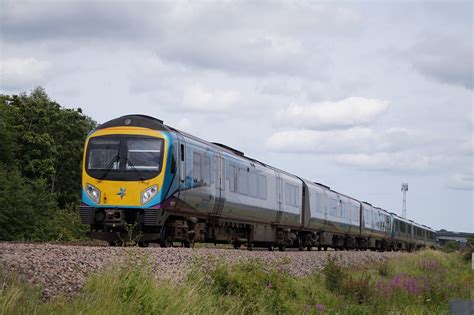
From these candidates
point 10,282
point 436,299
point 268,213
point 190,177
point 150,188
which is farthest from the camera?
point 268,213

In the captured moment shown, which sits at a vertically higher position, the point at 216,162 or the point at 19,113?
the point at 19,113

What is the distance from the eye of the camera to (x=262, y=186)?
2719 cm

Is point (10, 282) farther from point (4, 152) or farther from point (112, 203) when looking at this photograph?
point (4, 152)

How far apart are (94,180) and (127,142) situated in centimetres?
115

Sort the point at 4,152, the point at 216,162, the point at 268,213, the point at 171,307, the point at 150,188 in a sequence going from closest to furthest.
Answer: the point at 171,307 < the point at 150,188 < the point at 216,162 < the point at 268,213 < the point at 4,152

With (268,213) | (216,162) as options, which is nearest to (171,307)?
(216,162)

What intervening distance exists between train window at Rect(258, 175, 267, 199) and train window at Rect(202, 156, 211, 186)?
557 centimetres

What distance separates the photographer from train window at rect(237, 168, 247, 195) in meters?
24.4

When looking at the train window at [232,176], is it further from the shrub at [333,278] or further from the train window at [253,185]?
the shrub at [333,278]

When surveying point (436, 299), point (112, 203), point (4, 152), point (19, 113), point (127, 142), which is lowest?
point (436, 299)

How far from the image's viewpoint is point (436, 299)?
16.7 m

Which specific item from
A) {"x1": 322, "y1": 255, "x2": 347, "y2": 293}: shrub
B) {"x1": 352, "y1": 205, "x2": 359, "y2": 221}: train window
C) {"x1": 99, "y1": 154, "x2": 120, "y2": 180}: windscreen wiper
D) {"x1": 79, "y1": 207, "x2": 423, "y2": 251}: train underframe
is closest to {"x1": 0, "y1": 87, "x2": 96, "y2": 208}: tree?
{"x1": 352, "y1": 205, "x2": 359, "y2": 221}: train window

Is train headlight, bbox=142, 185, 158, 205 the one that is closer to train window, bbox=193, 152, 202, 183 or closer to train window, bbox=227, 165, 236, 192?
train window, bbox=193, 152, 202, 183

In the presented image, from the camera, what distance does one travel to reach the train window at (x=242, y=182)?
959 inches
